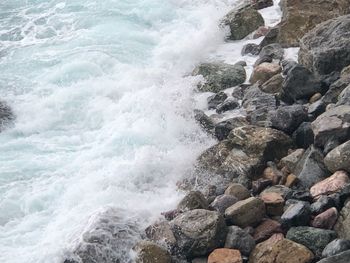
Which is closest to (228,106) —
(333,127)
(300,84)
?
(300,84)

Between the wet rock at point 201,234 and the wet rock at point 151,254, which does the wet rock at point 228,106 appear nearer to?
the wet rock at point 201,234

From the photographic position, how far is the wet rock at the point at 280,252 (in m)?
5.92

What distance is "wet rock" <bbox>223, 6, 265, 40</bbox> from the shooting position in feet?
44.8

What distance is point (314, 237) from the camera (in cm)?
611

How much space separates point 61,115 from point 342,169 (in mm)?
6502

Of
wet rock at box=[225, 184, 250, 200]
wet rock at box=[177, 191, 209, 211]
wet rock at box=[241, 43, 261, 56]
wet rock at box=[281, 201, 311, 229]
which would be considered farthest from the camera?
wet rock at box=[241, 43, 261, 56]

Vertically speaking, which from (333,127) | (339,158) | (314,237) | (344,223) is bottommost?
(314,237)

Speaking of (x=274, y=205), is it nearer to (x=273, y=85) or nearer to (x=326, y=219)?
(x=326, y=219)

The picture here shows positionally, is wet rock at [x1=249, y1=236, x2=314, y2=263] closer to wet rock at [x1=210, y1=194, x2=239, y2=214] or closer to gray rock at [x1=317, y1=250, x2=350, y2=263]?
gray rock at [x1=317, y1=250, x2=350, y2=263]

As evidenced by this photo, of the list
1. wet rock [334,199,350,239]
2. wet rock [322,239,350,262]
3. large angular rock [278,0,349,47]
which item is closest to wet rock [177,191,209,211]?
wet rock [334,199,350,239]

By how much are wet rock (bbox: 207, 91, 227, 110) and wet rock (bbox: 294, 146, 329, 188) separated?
3.32 m

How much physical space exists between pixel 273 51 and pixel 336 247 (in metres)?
6.73

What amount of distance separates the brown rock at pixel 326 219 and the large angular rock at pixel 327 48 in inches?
156

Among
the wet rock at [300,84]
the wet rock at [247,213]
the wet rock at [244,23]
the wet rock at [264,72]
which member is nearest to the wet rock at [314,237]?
the wet rock at [247,213]
